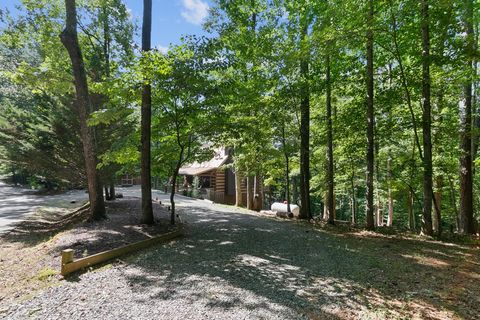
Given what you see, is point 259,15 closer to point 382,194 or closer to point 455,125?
point 455,125

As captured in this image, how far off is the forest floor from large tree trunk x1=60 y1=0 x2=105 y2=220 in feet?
6.62

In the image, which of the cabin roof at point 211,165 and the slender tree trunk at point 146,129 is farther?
the cabin roof at point 211,165

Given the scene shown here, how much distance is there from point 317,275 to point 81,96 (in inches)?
328

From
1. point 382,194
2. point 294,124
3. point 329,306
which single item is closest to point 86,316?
point 329,306

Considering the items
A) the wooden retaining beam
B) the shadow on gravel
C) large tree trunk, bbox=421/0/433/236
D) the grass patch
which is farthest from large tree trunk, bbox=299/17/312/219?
the grass patch

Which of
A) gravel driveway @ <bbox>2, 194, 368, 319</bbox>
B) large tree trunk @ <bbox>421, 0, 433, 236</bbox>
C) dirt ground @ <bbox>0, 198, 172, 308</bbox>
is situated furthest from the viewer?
large tree trunk @ <bbox>421, 0, 433, 236</bbox>

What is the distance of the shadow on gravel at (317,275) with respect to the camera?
3520mm

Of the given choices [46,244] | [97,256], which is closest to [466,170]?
[97,256]

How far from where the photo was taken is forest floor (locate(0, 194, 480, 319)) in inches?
132

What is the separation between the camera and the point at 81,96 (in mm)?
8383

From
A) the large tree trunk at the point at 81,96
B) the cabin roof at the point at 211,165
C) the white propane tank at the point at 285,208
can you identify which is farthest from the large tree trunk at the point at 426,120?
the cabin roof at the point at 211,165

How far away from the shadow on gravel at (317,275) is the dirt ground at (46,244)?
1.31 m

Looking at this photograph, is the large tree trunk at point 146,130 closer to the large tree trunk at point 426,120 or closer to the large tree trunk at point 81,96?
the large tree trunk at point 81,96

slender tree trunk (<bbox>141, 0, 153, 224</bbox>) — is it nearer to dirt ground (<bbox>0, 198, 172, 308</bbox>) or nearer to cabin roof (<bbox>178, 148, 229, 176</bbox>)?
dirt ground (<bbox>0, 198, 172, 308</bbox>)
